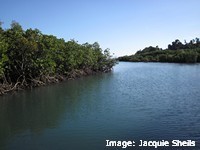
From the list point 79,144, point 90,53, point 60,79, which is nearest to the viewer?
point 79,144

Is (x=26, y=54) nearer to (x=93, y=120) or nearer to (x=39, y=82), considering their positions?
(x=39, y=82)

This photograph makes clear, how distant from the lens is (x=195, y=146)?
13.5 metres

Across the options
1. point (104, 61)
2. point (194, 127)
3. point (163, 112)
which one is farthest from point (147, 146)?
point (104, 61)

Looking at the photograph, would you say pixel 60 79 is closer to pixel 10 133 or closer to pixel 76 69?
pixel 76 69

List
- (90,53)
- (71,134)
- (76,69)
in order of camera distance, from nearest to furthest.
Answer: (71,134)
(76,69)
(90,53)

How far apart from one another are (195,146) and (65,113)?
1084 centimetres

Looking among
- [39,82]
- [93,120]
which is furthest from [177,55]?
[93,120]

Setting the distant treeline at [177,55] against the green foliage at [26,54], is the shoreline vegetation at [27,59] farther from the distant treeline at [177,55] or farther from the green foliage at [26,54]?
the distant treeline at [177,55]

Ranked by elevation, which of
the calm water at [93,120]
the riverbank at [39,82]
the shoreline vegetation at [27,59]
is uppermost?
the shoreline vegetation at [27,59]

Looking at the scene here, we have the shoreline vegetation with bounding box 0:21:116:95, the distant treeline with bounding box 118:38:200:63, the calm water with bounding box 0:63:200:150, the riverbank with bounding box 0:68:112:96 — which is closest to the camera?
the calm water with bounding box 0:63:200:150

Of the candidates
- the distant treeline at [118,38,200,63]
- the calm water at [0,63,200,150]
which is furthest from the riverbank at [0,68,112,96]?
the distant treeline at [118,38,200,63]

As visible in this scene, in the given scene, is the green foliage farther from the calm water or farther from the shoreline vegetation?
the calm water

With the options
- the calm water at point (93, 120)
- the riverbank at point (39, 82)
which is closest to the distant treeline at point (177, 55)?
the riverbank at point (39, 82)

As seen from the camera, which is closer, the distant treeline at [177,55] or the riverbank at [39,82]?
the riverbank at [39,82]
